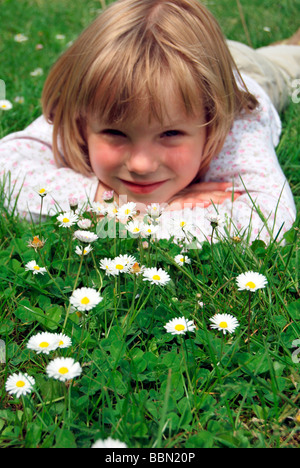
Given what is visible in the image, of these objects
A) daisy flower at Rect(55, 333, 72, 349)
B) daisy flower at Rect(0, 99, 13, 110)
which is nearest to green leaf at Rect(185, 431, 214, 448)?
daisy flower at Rect(55, 333, 72, 349)

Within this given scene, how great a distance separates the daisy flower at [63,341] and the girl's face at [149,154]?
0.82m

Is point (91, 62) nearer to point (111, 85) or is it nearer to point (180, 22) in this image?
point (111, 85)

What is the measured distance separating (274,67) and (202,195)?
118 centimetres

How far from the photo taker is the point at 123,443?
826 millimetres

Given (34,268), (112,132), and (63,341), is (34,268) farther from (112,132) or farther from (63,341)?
(112,132)

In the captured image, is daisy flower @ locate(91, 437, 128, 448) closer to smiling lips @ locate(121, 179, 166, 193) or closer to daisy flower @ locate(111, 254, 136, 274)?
daisy flower @ locate(111, 254, 136, 274)

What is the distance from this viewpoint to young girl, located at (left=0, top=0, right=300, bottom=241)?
66.3 inches

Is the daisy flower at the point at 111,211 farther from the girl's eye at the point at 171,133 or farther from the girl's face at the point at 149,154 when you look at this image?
the girl's eye at the point at 171,133

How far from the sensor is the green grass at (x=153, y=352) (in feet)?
3.11

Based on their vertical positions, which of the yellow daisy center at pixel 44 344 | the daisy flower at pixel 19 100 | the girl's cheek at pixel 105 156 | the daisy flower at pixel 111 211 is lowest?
the yellow daisy center at pixel 44 344

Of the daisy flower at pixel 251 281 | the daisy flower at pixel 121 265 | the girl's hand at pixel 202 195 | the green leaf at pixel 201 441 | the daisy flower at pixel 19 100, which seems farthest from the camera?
the daisy flower at pixel 19 100

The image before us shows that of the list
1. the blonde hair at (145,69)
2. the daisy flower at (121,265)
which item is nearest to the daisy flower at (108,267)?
the daisy flower at (121,265)

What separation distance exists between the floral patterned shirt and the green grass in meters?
0.21

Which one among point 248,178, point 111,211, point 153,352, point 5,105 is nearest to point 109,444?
point 153,352
